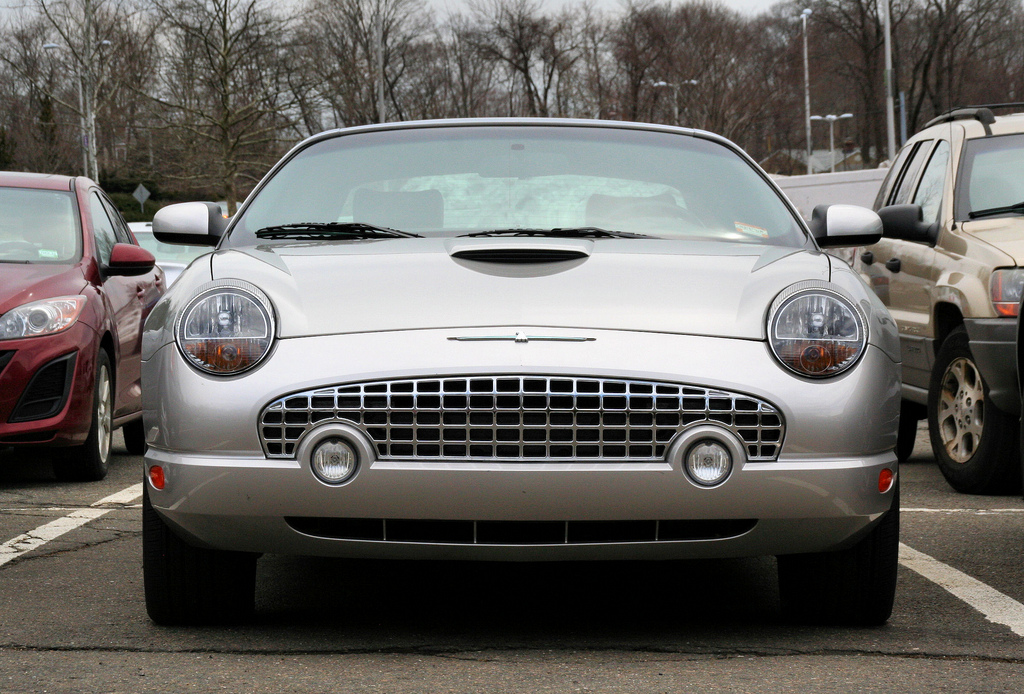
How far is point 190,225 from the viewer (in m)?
4.53

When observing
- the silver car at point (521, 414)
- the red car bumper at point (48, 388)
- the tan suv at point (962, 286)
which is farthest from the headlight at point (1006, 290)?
the red car bumper at point (48, 388)

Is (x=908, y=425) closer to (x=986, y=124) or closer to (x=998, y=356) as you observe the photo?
(x=986, y=124)

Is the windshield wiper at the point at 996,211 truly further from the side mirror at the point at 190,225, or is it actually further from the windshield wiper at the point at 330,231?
the side mirror at the point at 190,225

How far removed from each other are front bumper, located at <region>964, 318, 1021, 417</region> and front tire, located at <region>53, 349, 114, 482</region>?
435cm

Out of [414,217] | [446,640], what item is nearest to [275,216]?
[414,217]

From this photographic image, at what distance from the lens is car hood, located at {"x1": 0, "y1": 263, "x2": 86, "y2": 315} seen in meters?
6.83

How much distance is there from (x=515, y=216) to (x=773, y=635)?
4.77ft

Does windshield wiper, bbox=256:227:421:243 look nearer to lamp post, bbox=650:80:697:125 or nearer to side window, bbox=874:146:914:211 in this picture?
side window, bbox=874:146:914:211

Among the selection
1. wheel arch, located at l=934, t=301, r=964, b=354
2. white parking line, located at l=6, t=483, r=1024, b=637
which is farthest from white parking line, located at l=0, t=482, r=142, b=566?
wheel arch, located at l=934, t=301, r=964, b=354

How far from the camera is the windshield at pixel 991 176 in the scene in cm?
717

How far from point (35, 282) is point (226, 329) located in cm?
387

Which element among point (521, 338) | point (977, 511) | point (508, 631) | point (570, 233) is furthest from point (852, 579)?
point (977, 511)

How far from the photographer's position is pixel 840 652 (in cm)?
357

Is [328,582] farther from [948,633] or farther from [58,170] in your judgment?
[58,170]
